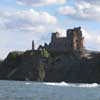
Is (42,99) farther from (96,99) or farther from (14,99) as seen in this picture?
(96,99)

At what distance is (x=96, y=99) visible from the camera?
68.7 meters

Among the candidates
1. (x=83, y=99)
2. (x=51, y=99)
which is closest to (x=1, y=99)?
(x=51, y=99)

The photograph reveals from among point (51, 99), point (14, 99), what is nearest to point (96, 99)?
point (51, 99)

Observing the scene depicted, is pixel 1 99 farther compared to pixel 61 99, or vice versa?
pixel 61 99

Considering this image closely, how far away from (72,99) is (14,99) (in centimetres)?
819

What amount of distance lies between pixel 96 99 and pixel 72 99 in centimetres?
342

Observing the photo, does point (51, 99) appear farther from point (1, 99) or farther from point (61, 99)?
point (1, 99)

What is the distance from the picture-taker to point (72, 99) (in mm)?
67312

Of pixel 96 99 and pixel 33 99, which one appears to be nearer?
pixel 33 99

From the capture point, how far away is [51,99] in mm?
64938

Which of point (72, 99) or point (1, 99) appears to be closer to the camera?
point (1, 99)

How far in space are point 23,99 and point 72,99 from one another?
7.08m

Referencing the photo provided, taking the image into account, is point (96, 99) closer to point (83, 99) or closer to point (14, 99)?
point (83, 99)

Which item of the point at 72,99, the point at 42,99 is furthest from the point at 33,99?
the point at 72,99
